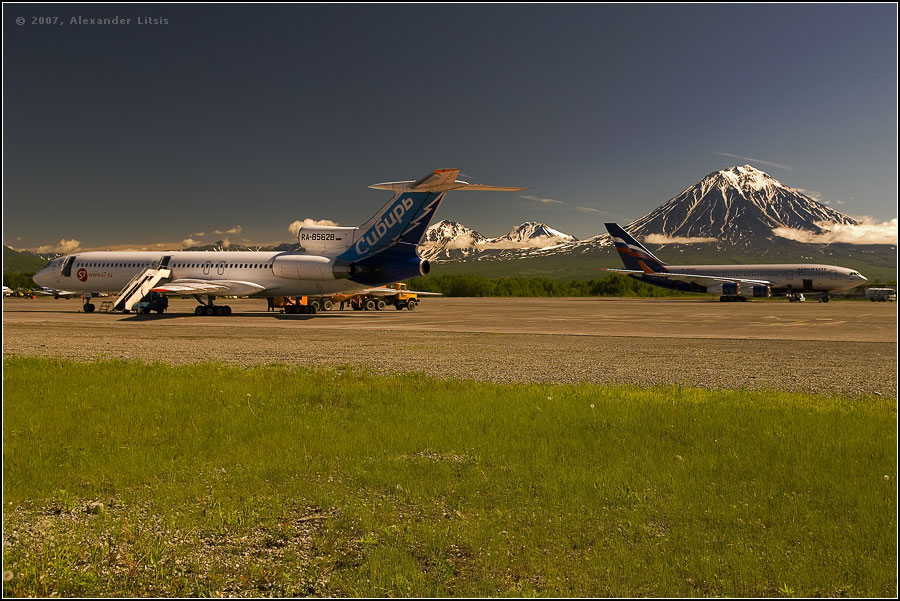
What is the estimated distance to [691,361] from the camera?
15219mm

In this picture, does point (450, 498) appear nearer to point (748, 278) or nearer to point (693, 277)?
point (693, 277)

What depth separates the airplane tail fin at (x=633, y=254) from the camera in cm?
7356

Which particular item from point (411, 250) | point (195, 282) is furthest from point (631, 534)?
point (195, 282)

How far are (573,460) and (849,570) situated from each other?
8.53ft

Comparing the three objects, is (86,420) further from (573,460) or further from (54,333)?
(54,333)

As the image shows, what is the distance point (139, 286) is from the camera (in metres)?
37.4

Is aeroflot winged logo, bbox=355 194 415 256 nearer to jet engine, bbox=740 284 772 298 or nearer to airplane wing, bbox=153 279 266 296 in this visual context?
airplane wing, bbox=153 279 266 296

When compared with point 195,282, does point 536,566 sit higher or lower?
lower

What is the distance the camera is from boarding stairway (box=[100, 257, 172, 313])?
35250 millimetres

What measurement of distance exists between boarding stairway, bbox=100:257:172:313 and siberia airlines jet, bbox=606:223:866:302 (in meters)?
53.1

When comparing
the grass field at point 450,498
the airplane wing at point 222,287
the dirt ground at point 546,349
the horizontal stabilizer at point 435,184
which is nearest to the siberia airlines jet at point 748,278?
the dirt ground at point 546,349

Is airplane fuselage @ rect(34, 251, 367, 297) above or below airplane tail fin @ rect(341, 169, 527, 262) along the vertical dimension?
below

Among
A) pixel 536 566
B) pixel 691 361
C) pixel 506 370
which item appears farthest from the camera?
pixel 691 361

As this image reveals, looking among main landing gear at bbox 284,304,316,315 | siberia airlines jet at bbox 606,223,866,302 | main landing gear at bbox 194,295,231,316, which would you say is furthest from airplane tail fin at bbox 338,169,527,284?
siberia airlines jet at bbox 606,223,866,302
